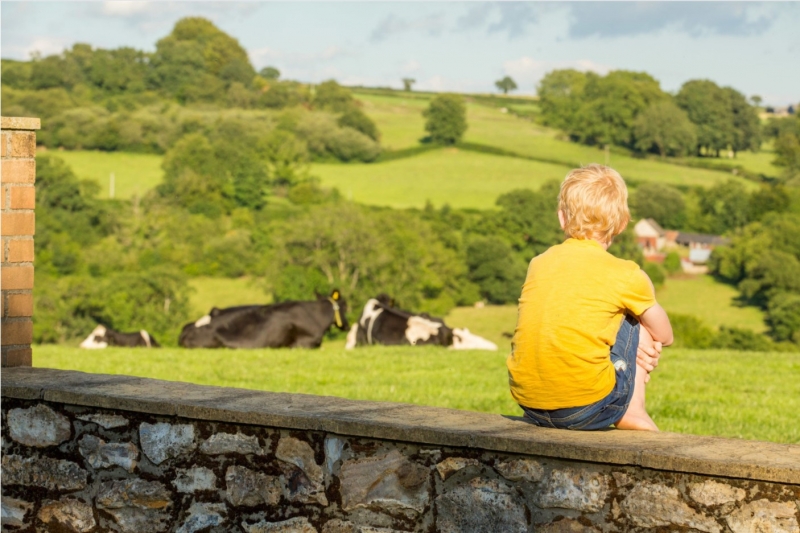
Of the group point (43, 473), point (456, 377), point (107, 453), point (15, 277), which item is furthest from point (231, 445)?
point (456, 377)

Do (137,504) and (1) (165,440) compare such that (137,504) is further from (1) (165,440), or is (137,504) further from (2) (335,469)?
(2) (335,469)

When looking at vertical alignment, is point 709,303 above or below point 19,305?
below

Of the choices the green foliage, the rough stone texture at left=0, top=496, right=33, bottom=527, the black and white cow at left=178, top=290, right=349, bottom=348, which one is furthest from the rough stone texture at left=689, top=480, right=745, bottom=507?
the green foliage

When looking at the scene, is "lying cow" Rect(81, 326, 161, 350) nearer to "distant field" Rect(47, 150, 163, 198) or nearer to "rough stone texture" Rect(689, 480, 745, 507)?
"rough stone texture" Rect(689, 480, 745, 507)

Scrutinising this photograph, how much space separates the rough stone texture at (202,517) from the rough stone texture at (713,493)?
6.08 feet

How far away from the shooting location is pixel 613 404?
3.53m

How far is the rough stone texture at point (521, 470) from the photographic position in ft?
10.7

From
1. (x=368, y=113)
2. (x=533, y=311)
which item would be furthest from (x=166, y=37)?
(x=533, y=311)

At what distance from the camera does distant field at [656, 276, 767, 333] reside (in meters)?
60.8

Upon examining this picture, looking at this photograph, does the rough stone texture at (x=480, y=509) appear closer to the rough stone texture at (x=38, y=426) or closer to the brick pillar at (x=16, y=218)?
the rough stone texture at (x=38, y=426)

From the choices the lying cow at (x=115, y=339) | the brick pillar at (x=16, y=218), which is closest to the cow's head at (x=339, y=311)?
the lying cow at (x=115, y=339)

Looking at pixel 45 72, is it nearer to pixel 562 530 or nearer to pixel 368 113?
pixel 368 113

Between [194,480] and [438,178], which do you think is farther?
[438,178]

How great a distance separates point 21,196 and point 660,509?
3.39 meters
